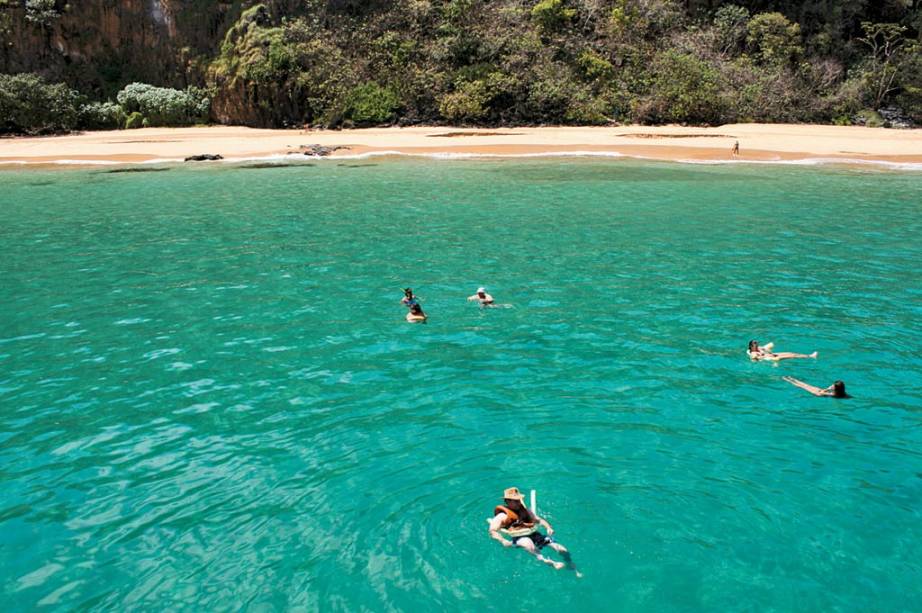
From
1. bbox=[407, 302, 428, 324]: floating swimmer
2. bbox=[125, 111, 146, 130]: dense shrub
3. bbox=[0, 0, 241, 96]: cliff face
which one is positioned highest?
bbox=[0, 0, 241, 96]: cliff face

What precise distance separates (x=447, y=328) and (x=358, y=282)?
425cm

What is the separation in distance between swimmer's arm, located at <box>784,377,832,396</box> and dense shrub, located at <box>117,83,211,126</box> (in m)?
57.1

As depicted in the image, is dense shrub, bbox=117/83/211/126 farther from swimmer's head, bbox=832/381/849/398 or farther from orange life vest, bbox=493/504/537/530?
orange life vest, bbox=493/504/537/530

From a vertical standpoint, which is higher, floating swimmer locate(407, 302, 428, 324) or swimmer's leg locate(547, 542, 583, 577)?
floating swimmer locate(407, 302, 428, 324)

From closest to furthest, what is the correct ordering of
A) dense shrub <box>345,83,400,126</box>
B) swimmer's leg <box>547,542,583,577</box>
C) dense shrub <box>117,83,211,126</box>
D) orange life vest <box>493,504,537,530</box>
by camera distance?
swimmer's leg <box>547,542,583,577</box>
orange life vest <box>493,504,537,530</box>
dense shrub <box>345,83,400,126</box>
dense shrub <box>117,83,211,126</box>

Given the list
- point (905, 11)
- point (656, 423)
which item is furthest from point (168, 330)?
point (905, 11)

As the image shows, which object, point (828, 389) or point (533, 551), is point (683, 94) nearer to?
point (828, 389)

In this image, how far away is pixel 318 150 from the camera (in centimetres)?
4547

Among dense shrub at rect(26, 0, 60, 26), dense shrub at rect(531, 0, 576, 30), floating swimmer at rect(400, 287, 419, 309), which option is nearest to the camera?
floating swimmer at rect(400, 287, 419, 309)

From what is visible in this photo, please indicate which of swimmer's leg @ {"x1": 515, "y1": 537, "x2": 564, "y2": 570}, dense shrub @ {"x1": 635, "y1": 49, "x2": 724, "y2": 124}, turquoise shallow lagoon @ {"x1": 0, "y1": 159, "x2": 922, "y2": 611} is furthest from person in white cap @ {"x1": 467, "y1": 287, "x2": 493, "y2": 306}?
dense shrub @ {"x1": 635, "y1": 49, "x2": 724, "y2": 124}

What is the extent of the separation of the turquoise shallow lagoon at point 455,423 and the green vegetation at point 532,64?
34.3 m

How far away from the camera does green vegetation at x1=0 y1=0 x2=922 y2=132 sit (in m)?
52.8

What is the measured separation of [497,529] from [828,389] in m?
6.75

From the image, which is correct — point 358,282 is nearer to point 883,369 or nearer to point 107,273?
point 107,273
